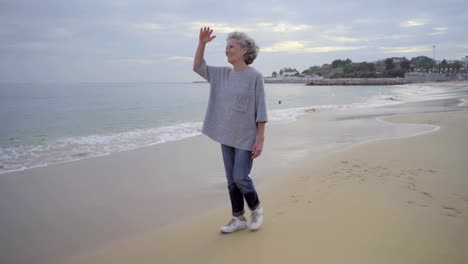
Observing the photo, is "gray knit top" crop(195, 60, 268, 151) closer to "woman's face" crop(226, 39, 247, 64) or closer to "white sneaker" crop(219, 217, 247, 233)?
"woman's face" crop(226, 39, 247, 64)

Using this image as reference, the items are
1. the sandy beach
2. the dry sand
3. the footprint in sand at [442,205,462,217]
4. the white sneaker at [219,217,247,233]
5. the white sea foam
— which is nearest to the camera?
the dry sand

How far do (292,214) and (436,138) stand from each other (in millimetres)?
6155

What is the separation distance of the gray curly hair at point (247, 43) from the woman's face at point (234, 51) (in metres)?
0.03

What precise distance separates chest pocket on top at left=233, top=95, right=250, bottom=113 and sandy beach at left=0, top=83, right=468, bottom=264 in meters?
1.15

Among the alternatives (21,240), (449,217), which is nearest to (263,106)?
(449,217)

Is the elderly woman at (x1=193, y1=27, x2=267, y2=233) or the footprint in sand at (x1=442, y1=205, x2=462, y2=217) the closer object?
the elderly woman at (x1=193, y1=27, x2=267, y2=233)

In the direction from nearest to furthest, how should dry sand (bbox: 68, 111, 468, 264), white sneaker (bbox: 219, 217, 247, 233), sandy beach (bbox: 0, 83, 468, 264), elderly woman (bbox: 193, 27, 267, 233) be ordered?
dry sand (bbox: 68, 111, 468, 264) → sandy beach (bbox: 0, 83, 468, 264) → elderly woman (bbox: 193, 27, 267, 233) → white sneaker (bbox: 219, 217, 247, 233)

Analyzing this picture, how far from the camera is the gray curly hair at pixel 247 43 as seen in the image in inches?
114

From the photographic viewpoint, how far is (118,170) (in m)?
6.05

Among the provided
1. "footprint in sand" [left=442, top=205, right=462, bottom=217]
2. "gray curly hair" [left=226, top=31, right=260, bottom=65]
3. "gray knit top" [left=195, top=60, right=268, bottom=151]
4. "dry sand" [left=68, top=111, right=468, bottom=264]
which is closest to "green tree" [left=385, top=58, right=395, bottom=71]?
"dry sand" [left=68, top=111, right=468, bottom=264]

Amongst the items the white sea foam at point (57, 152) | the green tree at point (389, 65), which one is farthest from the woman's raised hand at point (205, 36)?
the green tree at point (389, 65)

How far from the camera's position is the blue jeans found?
2.98m

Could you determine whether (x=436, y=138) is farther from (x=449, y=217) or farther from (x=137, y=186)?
(x=137, y=186)

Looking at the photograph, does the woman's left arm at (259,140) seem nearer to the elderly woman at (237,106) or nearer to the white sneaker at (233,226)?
the elderly woman at (237,106)
